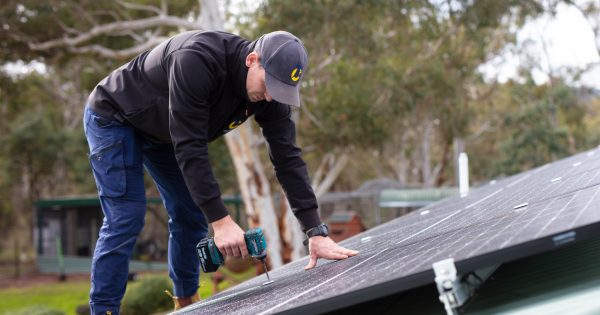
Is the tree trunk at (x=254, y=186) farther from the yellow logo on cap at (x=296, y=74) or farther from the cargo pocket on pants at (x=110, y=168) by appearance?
the yellow logo on cap at (x=296, y=74)

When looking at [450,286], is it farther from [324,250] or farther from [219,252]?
[324,250]

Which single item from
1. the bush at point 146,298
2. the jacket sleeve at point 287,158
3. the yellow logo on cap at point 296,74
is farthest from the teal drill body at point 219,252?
the bush at point 146,298

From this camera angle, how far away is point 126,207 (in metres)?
3.35

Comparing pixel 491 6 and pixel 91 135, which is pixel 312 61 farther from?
pixel 91 135

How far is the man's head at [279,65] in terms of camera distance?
302 cm

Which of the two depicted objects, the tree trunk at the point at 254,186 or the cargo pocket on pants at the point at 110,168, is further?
the tree trunk at the point at 254,186

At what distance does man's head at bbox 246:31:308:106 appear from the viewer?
9.89 ft

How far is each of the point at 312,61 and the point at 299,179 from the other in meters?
14.5

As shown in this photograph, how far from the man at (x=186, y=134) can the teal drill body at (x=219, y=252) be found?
1.6 inches

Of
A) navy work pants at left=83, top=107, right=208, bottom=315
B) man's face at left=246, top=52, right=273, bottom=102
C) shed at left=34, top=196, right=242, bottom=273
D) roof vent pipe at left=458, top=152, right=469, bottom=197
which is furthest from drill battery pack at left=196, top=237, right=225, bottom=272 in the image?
shed at left=34, top=196, right=242, bottom=273

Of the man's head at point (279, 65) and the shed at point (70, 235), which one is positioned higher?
the man's head at point (279, 65)

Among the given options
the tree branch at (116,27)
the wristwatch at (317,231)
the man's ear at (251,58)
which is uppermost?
the tree branch at (116,27)

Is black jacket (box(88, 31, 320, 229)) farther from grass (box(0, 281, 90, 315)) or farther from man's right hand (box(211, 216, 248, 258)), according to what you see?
grass (box(0, 281, 90, 315))

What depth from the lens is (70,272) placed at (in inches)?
948
